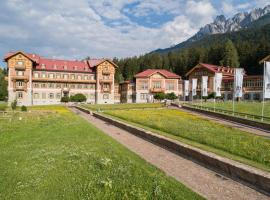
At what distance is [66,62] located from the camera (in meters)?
87.5

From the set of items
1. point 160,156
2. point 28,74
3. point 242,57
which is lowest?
point 160,156

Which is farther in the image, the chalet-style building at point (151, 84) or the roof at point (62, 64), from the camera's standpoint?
the chalet-style building at point (151, 84)

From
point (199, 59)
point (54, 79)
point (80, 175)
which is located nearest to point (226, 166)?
point (80, 175)

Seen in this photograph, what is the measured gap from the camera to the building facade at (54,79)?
251ft

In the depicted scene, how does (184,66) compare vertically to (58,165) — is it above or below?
above

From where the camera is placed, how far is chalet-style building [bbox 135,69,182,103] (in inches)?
3569

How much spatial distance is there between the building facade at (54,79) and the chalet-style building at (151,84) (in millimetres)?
8669

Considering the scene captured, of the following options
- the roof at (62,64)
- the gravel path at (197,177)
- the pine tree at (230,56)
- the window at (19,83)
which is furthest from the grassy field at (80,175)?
the pine tree at (230,56)

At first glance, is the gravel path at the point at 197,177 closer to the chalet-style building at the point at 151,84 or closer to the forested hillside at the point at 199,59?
the chalet-style building at the point at 151,84

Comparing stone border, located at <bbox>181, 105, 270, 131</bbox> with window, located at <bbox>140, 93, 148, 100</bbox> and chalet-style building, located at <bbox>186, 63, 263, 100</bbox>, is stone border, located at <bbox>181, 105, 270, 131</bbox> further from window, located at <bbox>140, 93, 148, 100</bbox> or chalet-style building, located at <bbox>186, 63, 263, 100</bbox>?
window, located at <bbox>140, 93, 148, 100</bbox>

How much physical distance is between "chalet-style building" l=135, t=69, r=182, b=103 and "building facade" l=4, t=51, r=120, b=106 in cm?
867

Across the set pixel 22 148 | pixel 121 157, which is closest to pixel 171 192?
pixel 121 157

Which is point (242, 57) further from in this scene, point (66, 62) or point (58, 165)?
point (58, 165)

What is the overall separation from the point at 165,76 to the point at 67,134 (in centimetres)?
7393
